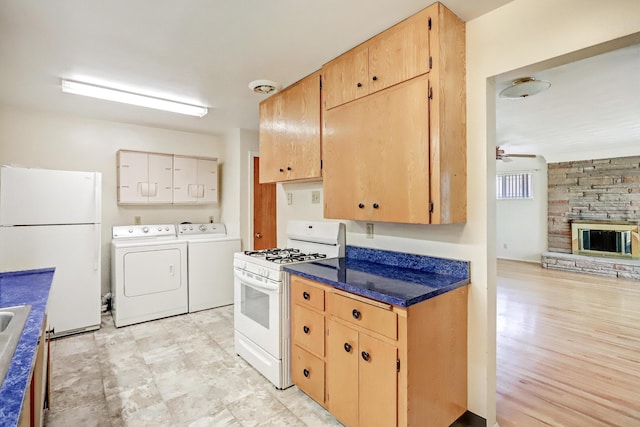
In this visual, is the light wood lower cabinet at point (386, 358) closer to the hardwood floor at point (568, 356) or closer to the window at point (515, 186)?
the hardwood floor at point (568, 356)

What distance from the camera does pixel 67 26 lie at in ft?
6.31

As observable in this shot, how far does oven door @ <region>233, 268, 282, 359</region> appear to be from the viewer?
2279mm

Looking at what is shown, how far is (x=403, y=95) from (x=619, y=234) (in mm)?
6854

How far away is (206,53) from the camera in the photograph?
2273 mm

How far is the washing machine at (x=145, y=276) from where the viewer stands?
348cm

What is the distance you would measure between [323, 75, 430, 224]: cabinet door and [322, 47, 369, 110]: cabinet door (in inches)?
2.5

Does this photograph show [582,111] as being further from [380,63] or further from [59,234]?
[59,234]

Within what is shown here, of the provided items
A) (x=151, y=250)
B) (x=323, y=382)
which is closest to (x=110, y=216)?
(x=151, y=250)

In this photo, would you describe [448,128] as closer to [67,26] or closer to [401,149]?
[401,149]

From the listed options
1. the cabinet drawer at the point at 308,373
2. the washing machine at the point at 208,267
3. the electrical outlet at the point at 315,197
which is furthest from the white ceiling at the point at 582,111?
the washing machine at the point at 208,267

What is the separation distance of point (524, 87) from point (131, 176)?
434 cm

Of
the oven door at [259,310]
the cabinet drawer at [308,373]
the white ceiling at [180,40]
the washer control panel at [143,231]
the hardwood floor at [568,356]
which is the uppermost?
the white ceiling at [180,40]

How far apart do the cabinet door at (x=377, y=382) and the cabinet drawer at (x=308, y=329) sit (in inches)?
13.8

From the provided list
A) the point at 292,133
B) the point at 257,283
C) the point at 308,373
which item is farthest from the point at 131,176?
the point at 308,373
